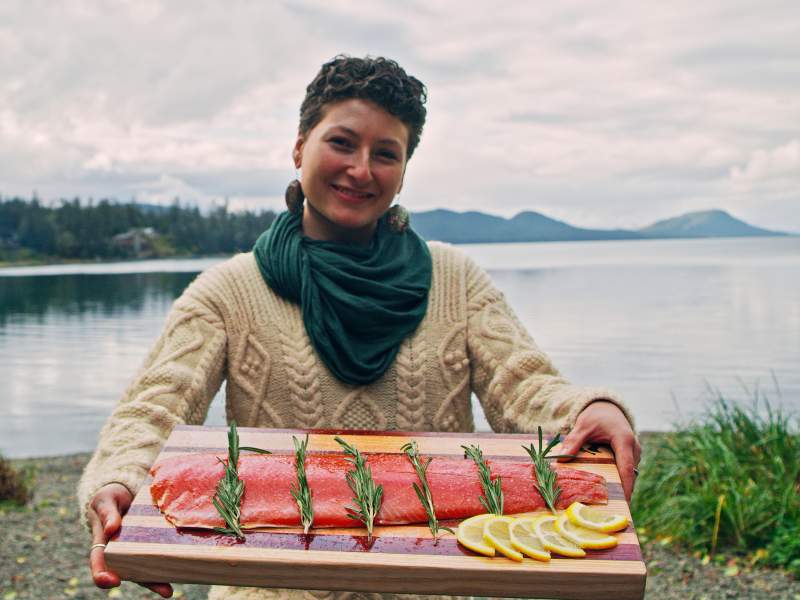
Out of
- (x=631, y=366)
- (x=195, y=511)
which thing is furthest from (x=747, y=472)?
(x=631, y=366)

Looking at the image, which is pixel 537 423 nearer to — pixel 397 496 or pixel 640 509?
pixel 397 496

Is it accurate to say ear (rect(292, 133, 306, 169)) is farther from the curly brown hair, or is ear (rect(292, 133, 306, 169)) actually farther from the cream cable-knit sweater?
the cream cable-knit sweater

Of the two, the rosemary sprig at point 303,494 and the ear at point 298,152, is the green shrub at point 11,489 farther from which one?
the rosemary sprig at point 303,494

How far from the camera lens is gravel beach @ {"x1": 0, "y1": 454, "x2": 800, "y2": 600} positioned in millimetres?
5816

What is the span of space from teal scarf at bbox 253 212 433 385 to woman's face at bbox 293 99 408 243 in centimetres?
15

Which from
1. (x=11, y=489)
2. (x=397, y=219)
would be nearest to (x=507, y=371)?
(x=397, y=219)

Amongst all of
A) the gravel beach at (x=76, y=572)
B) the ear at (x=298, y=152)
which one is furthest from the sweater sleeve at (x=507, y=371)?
the gravel beach at (x=76, y=572)

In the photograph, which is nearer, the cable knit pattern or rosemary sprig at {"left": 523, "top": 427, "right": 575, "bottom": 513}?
rosemary sprig at {"left": 523, "top": 427, "right": 575, "bottom": 513}

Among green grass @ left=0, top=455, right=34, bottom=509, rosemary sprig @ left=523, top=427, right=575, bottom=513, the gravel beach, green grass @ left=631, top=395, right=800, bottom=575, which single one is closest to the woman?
rosemary sprig @ left=523, top=427, right=575, bottom=513

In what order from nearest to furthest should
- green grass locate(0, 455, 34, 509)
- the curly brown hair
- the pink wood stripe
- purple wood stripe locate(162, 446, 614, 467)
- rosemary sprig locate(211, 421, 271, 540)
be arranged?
1. rosemary sprig locate(211, 421, 271, 540)
2. purple wood stripe locate(162, 446, 614, 467)
3. the pink wood stripe
4. the curly brown hair
5. green grass locate(0, 455, 34, 509)

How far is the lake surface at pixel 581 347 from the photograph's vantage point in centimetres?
1706

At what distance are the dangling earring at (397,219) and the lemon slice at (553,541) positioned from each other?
5.03 feet

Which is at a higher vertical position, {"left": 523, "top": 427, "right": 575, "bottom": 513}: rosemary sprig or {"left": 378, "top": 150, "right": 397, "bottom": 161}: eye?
{"left": 378, "top": 150, "right": 397, "bottom": 161}: eye

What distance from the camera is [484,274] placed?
3.32 metres
